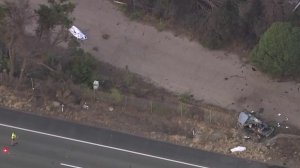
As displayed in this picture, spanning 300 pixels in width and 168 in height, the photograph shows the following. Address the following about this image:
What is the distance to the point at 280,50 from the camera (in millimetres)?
41219

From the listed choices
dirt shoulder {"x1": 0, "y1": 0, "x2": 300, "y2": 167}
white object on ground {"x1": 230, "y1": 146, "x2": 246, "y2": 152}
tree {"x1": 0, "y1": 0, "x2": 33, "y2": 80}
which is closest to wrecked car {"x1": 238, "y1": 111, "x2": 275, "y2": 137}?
dirt shoulder {"x1": 0, "y1": 0, "x2": 300, "y2": 167}

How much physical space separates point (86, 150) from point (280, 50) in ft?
53.7

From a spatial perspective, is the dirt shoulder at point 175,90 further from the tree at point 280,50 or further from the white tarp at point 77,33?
the tree at point 280,50

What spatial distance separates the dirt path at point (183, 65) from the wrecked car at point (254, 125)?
1.54m

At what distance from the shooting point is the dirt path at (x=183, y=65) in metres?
41.8

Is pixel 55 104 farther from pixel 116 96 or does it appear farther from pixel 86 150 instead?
pixel 86 150

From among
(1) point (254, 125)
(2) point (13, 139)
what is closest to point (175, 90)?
(1) point (254, 125)

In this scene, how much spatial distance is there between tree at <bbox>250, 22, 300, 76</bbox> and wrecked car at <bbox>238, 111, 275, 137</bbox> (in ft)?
15.5

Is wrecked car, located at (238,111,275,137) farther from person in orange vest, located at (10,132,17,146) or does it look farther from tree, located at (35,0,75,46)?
person in orange vest, located at (10,132,17,146)

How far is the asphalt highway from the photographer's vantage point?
36594 millimetres

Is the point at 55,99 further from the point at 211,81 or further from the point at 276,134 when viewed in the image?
the point at 276,134

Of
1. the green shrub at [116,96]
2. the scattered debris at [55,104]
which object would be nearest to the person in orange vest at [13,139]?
the scattered debris at [55,104]

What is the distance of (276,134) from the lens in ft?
129

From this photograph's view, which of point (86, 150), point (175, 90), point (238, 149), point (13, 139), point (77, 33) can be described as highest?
point (77, 33)
